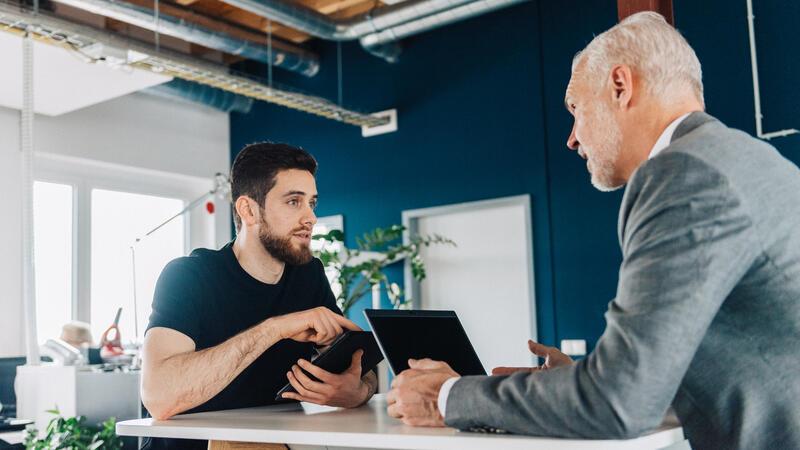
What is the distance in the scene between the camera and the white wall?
5.71 meters

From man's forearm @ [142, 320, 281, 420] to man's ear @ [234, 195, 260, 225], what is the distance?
0.54 metres

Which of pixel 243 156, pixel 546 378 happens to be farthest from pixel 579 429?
pixel 243 156

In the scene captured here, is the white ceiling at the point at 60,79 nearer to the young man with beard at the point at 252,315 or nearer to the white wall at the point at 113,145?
the white wall at the point at 113,145

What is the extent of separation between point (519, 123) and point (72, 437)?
11.2ft

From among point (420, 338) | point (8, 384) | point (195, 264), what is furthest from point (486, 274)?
point (420, 338)

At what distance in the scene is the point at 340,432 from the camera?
136cm

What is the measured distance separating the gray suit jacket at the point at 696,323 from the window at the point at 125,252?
5665 mm

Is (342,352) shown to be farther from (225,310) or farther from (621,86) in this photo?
(621,86)

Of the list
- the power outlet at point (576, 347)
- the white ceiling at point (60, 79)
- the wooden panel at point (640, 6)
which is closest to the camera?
the wooden panel at point (640, 6)

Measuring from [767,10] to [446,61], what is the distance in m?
2.25

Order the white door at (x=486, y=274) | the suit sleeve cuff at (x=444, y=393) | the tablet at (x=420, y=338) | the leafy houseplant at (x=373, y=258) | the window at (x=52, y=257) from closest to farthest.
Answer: the suit sleeve cuff at (x=444, y=393) < the tablet at (x=420, y=338) < the leafy houseplant at (x=373, y=258) < the white door at (x=486, y=274) < the window at (x=52, y=257)

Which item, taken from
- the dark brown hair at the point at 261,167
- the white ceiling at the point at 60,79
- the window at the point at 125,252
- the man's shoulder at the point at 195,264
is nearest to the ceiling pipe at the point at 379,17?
the white ceiling at the point at 60,79

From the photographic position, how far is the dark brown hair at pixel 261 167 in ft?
7.95

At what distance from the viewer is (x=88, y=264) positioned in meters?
6.45
